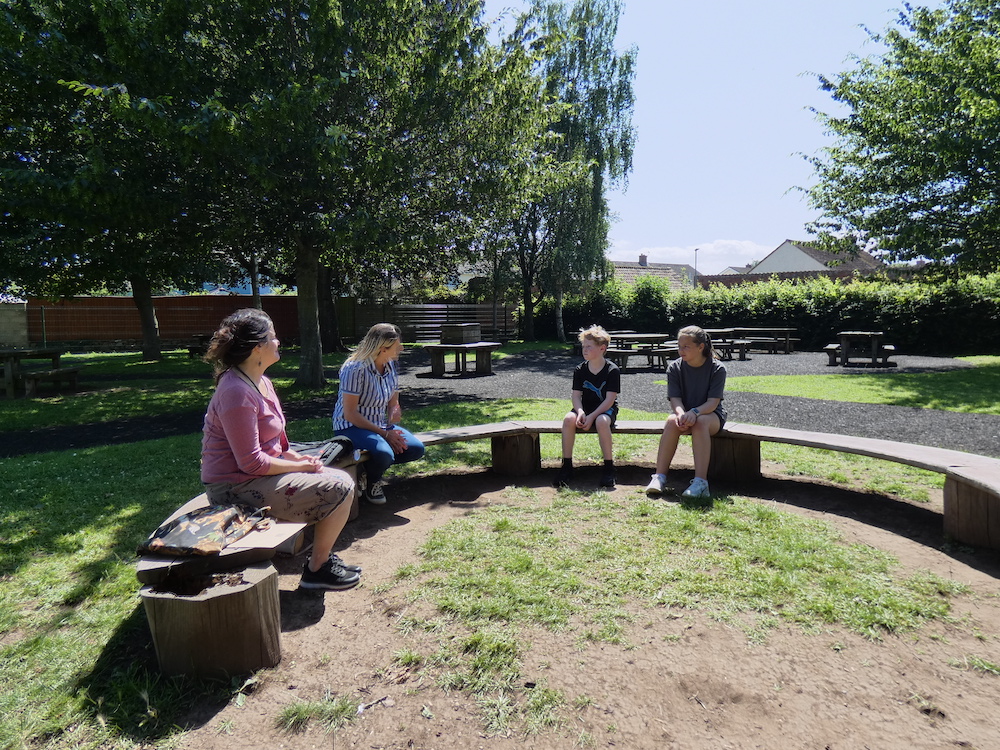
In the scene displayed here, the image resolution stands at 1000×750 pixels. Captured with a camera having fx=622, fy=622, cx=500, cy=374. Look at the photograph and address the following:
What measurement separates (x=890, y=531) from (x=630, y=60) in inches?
1063

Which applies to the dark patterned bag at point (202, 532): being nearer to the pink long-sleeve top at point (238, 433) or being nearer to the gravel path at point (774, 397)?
the pink long-sleeve top at point (238, 433)

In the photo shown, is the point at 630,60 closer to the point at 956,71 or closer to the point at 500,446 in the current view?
the point at 956,71

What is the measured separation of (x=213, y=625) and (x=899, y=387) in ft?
40.6

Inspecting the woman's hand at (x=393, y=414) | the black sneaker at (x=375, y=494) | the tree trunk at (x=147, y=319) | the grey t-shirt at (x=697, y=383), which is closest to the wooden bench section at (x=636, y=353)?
the grey t-shirt at (x=697, y=383)

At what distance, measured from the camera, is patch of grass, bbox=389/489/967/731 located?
109 inches

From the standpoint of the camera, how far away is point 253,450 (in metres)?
2.98

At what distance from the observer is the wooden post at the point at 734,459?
17.1 feet

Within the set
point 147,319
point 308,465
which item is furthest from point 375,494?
point 147,319

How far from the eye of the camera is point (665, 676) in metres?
2.52

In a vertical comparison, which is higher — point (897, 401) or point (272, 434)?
point (272, 434)

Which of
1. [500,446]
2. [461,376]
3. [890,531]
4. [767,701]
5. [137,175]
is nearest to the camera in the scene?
[767,701]

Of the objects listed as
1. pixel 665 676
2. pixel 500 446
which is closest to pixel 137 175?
pixel 500 446

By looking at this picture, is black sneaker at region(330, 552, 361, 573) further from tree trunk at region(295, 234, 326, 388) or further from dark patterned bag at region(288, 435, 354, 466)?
tree trunk at region(295, 234, 326, 388)

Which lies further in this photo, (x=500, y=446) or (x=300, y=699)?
(x=500, y=446)
